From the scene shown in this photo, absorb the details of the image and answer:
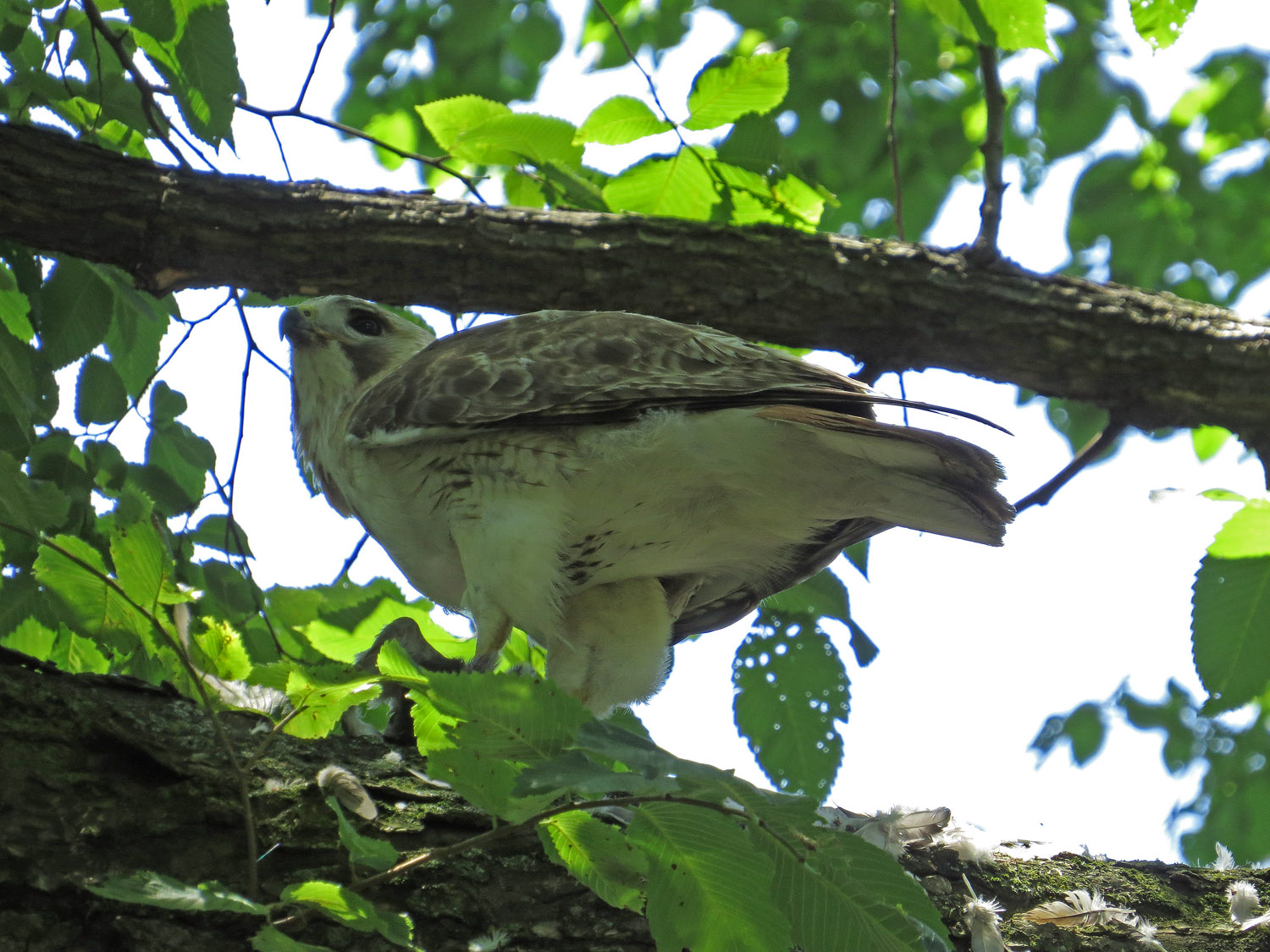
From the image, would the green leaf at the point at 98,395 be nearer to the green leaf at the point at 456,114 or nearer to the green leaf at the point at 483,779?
the green leaf at the point at 456,114

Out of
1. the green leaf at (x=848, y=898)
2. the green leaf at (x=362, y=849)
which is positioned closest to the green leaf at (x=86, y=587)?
the green leaf at (x=362, y=849)

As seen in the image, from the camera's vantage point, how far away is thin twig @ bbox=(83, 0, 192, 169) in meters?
2.74

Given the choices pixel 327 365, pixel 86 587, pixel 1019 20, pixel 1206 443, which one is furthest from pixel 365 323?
pixel 1206 443

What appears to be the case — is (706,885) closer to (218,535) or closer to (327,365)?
(218,535)

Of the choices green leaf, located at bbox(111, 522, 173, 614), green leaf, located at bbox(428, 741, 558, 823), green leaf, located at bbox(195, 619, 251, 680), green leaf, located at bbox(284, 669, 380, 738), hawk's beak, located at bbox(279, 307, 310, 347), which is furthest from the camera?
hawk's beak, located at bbox(279, 307, 310, 347)

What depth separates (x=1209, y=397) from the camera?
317 cm

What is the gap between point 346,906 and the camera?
133cm

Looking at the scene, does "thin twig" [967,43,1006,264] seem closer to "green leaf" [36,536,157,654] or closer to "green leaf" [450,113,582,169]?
"green leaf" [450,113,582,169]

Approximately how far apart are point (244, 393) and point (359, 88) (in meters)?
3.06

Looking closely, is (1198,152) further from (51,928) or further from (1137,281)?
(51,928)

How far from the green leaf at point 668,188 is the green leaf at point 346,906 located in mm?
2489

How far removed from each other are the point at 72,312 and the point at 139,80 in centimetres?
68

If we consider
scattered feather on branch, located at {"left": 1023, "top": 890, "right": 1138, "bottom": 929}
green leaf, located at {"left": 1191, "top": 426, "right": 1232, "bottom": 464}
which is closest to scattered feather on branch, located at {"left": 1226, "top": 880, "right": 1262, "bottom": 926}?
scattered feather on branch, located at {"left": 1023, "top": 890, "right": 1138, "bottom": 929}

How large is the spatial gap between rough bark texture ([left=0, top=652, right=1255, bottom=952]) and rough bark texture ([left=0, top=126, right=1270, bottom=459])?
1.51m
